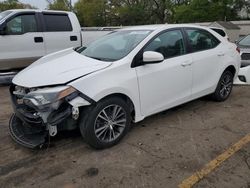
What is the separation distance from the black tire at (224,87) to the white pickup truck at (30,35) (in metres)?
4.40

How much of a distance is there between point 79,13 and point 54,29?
150ft

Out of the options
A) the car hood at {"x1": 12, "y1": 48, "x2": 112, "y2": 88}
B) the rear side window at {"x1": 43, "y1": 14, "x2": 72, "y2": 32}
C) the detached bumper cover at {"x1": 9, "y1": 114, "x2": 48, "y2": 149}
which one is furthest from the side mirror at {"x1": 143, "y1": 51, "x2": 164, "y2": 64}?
the rear side window at {"x1": 43, "y1": 14, "x2": 72, "y2": 32}

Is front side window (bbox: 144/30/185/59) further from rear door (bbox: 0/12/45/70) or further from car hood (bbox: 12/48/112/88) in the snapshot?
rear door (bbox: 0/12/45/70)

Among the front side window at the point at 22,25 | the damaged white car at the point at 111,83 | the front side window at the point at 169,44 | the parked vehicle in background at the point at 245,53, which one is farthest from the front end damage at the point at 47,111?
the parked vehicle in background at the point at 245,53

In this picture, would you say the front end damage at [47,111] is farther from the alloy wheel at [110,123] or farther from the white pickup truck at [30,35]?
the white pickup truck at [30,35]

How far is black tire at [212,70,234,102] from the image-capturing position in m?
5.46

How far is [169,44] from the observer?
4488mm

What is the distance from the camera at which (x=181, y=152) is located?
366cm

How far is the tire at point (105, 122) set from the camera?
349 centimetres

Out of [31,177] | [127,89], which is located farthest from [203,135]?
[31,177]

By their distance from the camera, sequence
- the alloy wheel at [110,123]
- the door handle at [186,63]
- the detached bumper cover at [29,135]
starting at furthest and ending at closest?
the door handle at [186,63]
the alloy wheel at [110,123]
the detached bumper cover at [29,135]

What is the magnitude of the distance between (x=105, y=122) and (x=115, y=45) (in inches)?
52.0

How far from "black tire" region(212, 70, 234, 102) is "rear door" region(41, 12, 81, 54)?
4.40 meters

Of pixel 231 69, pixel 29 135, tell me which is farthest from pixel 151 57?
pixel 231 69
